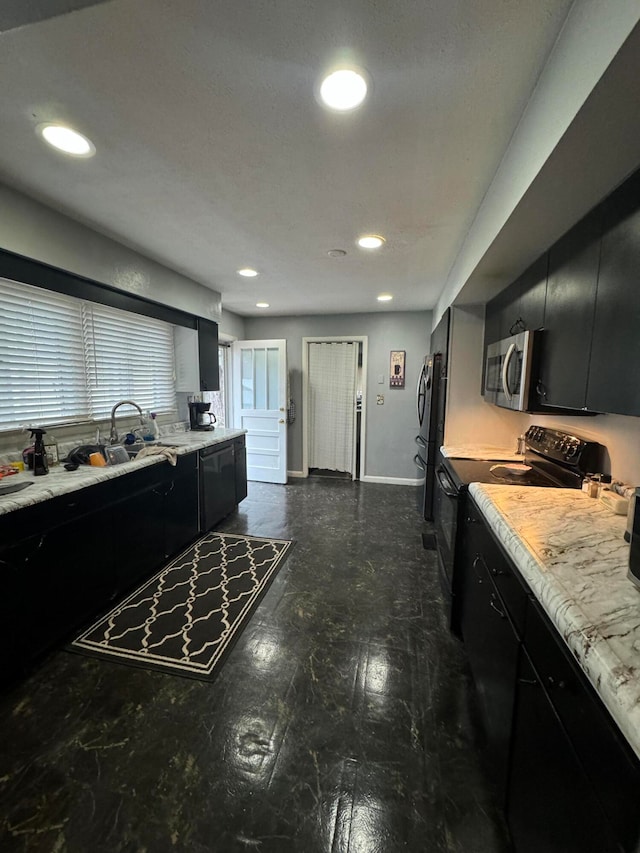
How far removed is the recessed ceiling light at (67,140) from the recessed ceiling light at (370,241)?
1.51 meters

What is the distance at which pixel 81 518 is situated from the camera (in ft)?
6.02

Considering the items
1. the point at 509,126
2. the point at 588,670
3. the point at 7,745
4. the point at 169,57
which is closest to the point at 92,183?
the point at 169,57

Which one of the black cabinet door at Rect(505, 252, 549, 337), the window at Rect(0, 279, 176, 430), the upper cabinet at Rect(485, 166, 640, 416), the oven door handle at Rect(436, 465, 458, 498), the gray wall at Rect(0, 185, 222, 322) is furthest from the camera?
the window at Rect(0, 279, 176, 430)

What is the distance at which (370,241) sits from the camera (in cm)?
236

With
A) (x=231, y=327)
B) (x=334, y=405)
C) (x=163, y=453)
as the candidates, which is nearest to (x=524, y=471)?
(x=163, y=453)

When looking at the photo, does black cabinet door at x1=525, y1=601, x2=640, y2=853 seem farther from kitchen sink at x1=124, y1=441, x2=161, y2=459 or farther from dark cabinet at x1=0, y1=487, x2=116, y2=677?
kitchen sink at x1=124, y1=441, x2=161, y2=459

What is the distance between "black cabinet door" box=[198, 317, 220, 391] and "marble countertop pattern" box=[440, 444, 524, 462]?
2466 mm

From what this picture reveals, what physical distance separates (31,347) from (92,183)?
1.09 metres

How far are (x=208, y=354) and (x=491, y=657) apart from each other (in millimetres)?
3457

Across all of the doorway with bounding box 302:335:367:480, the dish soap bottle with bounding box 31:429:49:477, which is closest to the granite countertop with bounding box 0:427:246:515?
the dish soap bottle with bounding box 31:429:49:477

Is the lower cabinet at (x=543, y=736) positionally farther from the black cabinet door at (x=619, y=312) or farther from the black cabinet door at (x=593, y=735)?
the black cabinet door at (x=619, y=312)

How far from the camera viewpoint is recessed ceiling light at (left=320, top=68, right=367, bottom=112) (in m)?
1.08

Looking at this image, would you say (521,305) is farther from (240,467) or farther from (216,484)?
(240,467)

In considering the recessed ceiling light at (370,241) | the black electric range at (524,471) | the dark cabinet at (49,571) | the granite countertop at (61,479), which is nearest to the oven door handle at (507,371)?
the black electric range at (524,471)
